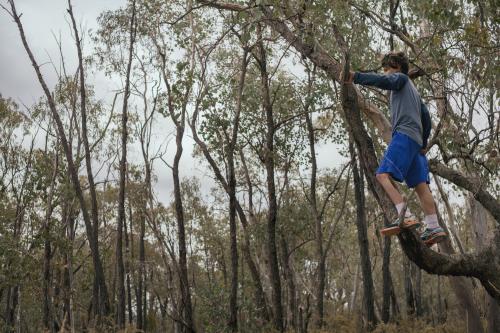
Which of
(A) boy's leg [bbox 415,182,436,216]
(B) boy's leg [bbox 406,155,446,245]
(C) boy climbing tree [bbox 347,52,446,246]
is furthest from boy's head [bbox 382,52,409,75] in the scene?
(A) boy's leg [bbox 415,182,436,216]

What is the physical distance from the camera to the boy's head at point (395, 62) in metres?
4.73

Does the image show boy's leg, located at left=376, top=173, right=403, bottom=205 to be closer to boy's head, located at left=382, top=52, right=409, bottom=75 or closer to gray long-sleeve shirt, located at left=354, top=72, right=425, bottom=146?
gray long-sleeve shirt, located at left=354, top=72, right=425, bottom=146

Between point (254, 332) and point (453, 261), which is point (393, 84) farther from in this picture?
point (254, 332)

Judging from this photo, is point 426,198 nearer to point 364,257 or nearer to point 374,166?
point 374,166

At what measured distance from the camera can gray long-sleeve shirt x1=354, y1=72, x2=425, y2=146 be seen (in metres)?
4.52

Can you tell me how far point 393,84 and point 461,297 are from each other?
517 centimetres

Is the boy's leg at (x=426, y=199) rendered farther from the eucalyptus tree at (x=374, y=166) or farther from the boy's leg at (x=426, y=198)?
the eucalyptus tree at (x=374, y=166)

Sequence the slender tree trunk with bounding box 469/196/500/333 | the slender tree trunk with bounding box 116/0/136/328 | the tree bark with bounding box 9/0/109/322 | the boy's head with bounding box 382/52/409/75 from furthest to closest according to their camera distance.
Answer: the slender tree trunk with bounding box 116/0/136/328, the tree bark with bounding box 9/0/109/322, the slender tree trunk with bounding box 469/196/500/333, the boy's head with bounding box 382/52/409/75

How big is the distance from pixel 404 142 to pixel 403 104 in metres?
0.33

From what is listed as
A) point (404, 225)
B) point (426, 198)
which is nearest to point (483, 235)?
point (426, 198)

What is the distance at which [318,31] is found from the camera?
6641mm

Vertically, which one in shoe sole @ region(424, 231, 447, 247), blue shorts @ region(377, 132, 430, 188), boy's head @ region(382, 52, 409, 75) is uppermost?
boy's head @ region(382, 52, 409, 75)

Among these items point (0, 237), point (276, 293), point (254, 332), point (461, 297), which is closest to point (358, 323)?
point (276, 293)

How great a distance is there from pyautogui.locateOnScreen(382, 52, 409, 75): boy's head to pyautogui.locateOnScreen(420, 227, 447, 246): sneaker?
4.37 feet
